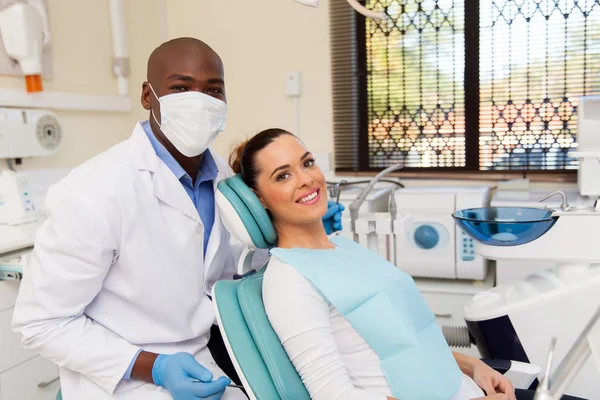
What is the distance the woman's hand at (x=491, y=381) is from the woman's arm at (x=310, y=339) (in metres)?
0.33

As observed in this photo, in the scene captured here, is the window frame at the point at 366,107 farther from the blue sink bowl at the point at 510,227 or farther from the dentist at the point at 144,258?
the dentist at the point at 144,258

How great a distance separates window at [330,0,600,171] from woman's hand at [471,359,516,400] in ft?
5.58

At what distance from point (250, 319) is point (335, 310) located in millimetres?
177

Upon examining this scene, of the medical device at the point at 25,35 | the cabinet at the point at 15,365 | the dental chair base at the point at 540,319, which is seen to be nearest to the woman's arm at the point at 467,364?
the dental chair base at the point at 540,319

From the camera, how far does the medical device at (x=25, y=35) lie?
7.79 feet

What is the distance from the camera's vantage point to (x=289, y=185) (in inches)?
49.8

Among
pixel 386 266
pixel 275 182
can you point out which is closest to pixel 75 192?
pixel 275 182

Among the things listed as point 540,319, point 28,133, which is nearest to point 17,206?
point 28,133

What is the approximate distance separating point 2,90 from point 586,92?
263 cm

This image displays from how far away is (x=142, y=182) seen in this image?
127cm

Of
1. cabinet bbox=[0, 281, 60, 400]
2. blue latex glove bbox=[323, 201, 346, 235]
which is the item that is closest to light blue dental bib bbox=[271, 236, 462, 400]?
blue latex glove bbox=[323, 201, 346, 235]

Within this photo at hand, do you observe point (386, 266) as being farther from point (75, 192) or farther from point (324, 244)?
point (75, 192)

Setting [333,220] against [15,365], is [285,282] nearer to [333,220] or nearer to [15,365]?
[333,220]

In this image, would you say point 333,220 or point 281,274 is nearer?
point 281,274
